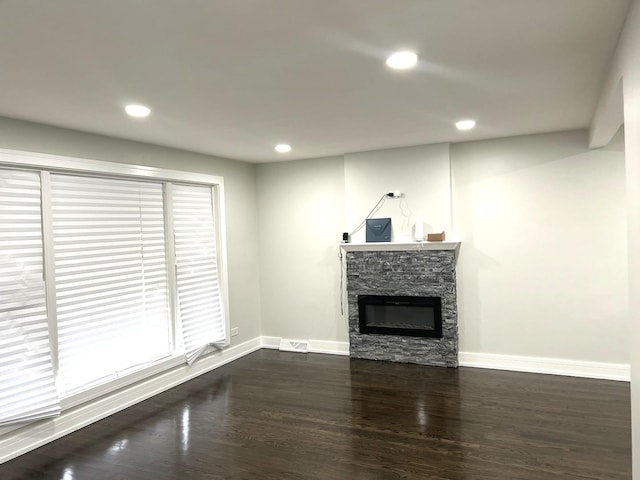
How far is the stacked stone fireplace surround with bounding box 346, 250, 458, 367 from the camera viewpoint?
16.1ft

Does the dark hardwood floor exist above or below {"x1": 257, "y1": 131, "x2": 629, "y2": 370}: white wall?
below

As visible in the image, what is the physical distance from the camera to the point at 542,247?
468 cm

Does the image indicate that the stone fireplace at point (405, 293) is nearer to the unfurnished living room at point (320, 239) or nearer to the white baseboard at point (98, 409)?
the unfurnished living room at point (320, 239)

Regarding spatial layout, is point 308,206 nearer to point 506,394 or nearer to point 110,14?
point 506,394

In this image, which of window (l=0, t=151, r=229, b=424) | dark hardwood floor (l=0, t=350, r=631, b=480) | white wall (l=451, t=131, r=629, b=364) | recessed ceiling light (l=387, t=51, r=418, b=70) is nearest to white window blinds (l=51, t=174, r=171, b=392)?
window (l=0, t=151, r=229, b=424)

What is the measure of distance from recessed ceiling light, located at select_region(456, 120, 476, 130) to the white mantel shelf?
1.25 m

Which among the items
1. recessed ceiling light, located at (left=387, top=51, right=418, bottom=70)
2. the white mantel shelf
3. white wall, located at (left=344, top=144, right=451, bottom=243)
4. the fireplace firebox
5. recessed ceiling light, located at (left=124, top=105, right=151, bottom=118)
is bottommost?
the fireplace firebox

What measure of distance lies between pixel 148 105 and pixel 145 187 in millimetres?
1616

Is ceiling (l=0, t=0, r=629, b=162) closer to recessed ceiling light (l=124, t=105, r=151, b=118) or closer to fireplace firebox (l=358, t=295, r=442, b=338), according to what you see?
recessed ceiling light (l=124, t=105, r=151, b=118)

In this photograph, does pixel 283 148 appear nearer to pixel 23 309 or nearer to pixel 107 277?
pixel 107 277

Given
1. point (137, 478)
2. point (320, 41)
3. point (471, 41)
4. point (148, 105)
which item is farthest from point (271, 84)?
point (137, 478)

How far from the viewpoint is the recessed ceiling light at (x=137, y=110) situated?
3090 millimetres

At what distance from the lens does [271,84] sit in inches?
106

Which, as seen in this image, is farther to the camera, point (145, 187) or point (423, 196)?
point (423, 196)
